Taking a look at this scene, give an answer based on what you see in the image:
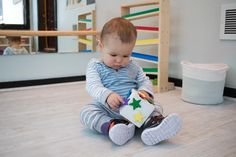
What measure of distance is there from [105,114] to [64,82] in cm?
101

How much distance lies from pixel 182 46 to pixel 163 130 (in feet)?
3.27

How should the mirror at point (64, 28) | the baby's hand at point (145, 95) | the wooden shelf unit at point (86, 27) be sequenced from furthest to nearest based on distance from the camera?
1. the wooden shelf unit at point (86, 27)
2. the mirror at point (64, 28)
3. the baby's hand at point (145, 95)

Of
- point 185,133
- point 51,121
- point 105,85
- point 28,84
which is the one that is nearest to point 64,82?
point 28,84

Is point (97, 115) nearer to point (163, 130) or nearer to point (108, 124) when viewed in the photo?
point (108, 124)

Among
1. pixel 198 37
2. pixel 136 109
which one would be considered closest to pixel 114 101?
pixel 136 109

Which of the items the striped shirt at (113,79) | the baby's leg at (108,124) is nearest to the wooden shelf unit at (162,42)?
the striped shirt at (113,79)

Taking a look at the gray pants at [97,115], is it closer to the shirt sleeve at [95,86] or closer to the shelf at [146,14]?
the shirt sleeve at [95,86]

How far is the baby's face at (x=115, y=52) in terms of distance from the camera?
884mm

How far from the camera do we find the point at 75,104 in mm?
1339

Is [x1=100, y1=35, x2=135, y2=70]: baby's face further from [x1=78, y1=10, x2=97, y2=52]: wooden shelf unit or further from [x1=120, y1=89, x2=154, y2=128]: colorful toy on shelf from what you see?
[x1=78, y1=10, x2=97, y2=52]: wooden shelf unit

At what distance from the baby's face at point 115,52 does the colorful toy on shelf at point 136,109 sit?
0.44 feet

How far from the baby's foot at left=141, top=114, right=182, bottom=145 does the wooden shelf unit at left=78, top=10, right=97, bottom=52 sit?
1.27m

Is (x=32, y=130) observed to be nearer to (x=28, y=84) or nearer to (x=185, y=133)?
(x=185, y=133)

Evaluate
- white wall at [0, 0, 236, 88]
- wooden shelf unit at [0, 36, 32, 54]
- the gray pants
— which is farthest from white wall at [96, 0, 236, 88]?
wooden shelf unit at [0, 36, 32, 54]
